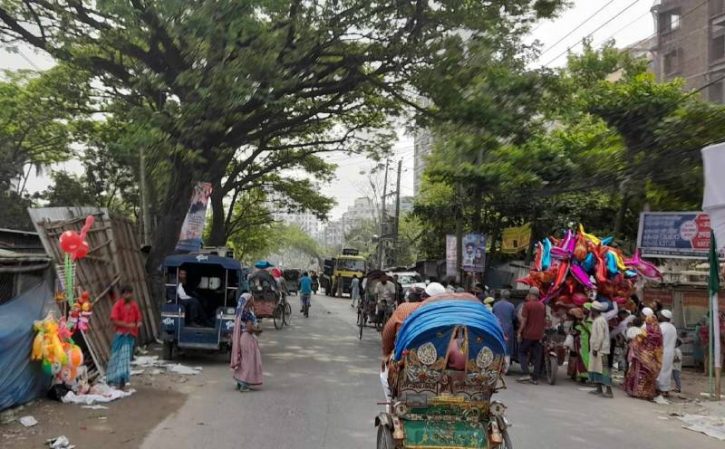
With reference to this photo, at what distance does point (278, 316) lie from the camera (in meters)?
22.7

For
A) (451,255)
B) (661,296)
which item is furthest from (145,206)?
(661,296)

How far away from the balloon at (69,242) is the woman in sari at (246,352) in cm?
275

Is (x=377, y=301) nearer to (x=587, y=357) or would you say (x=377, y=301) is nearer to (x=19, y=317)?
(x=587, y=357)

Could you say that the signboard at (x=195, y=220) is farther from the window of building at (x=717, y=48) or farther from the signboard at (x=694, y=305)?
the window of building at (x=717, y=48)

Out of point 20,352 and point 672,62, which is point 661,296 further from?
point 672,62

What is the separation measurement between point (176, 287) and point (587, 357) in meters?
8.67

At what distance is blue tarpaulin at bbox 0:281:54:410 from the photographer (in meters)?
8.36

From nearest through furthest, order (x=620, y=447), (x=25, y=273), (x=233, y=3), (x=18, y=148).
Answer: (x=620, y=447)
(x=25, y=273)
(x=233, y=3)
(x=18, y=148)

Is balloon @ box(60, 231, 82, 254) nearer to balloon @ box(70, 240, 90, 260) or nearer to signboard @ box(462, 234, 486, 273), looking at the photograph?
balloon @ box(70, 240, 90, 260)

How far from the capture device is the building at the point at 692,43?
34.8 meters

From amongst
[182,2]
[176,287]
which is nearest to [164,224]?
[176,287]

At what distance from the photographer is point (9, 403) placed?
330 inches

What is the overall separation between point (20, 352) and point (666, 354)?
34.1ft

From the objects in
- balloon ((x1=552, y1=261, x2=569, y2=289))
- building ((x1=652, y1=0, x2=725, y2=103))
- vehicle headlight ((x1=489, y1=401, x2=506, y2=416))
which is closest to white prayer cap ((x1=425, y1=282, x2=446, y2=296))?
vehicle headlight ((x1=489, y1=401, x2=506, y2=416))
